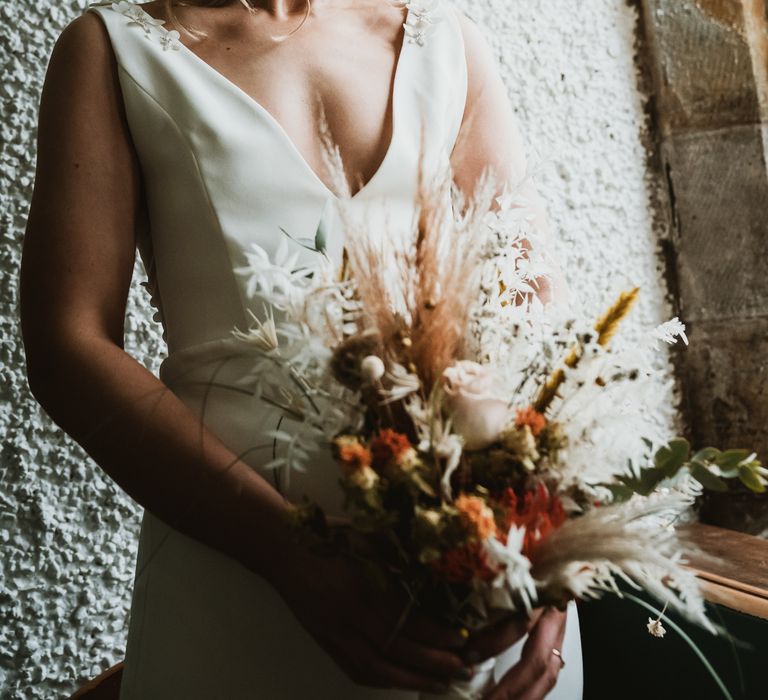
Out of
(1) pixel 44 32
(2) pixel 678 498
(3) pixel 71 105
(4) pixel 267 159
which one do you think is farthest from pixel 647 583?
(1) pixel 44 32

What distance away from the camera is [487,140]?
0.95 m

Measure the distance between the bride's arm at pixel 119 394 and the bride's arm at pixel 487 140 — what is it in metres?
0.41

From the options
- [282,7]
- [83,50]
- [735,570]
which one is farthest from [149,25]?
[735,570]

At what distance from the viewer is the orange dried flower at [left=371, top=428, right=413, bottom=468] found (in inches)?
20.0

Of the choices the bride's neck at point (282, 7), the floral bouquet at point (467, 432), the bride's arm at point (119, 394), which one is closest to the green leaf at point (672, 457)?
the floral bouquet at point (467, 432)

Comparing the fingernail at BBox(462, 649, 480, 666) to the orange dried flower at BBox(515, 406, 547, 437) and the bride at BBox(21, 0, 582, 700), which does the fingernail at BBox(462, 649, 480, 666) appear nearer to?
the bride at BBox(21, 0, 582, 700)

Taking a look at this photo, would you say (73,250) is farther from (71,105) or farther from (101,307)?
(71,105)

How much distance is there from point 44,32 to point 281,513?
3.12ft

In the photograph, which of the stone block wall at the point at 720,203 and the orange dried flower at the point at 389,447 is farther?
the stone block wall at the point at 720,203

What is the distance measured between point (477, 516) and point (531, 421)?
0.28ft

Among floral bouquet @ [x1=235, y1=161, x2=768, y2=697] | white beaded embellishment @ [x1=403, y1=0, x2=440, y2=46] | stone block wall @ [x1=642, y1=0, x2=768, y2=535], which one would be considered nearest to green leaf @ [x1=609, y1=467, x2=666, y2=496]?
floral bouquet @ [x1=235, y1=161, x2=768, y2=697]

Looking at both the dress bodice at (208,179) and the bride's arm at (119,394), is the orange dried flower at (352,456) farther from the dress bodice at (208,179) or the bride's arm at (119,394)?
the dress bodice at (208,179)

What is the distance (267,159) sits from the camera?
825mm

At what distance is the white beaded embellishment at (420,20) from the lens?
0.96 meters
